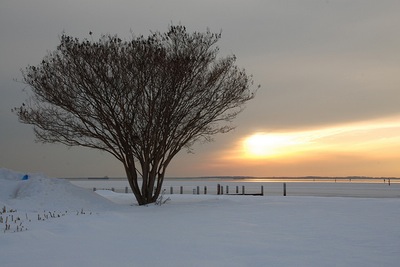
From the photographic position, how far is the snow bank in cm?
1934

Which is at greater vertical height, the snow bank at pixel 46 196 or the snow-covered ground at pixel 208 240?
the snow bank at pixel 46 196

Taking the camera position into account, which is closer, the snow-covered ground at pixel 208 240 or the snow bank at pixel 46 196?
the snow-covered ground at pixel 208 240

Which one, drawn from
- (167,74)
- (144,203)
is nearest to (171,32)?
(167,74)

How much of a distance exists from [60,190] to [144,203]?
465 cm

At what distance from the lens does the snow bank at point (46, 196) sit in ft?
63.5

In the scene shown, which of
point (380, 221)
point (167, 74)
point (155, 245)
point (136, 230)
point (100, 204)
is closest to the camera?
point (155, 245)

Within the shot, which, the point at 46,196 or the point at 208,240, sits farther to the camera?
the point at 46,196

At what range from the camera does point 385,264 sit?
820 cm

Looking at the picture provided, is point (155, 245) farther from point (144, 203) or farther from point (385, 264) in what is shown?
point (144, 203)

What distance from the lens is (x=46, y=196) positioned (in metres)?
20.5

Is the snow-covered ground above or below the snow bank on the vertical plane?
below

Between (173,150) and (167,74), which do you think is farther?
(173,150)

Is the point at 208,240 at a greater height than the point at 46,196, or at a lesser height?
lesser

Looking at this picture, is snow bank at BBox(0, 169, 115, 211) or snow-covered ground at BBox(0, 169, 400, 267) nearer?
snow-covered ground at BBox(0, 169, 400, 267)
